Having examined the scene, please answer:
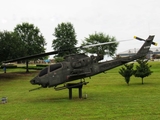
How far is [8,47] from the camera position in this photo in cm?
3991

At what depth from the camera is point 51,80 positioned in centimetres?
1608

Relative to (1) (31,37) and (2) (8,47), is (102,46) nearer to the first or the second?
(1) (31,37)

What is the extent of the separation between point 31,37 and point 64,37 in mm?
18927

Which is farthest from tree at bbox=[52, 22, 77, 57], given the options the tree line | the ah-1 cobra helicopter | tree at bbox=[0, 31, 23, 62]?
the ah-1 cobra helicopter

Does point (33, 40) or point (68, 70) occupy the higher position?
point (33, 40)

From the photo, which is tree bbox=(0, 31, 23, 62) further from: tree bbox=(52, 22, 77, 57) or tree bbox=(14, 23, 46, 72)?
tree bbox=(52, 22, 77, 57)

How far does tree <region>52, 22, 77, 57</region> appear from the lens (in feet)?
241

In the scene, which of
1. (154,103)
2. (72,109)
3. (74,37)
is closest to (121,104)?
(154,103)

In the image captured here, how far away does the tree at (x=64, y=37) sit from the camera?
73500 millimetres

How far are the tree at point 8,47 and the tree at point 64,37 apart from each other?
101 feet

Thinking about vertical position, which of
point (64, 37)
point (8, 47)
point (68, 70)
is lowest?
point (68, 70)

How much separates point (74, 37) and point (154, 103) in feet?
199

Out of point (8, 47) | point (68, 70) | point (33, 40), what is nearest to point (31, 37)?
point (33, 40)

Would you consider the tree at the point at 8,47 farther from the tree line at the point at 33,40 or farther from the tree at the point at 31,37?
the tree at the point at 31,37
